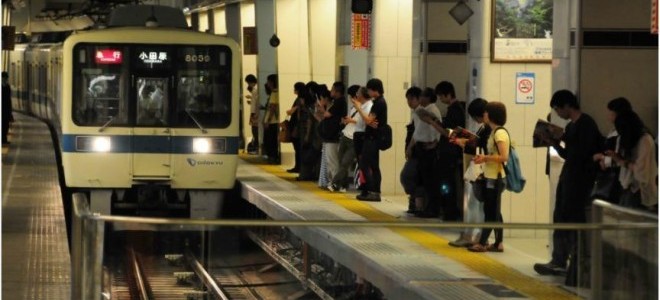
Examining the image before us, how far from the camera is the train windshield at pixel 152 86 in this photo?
17.4 metres

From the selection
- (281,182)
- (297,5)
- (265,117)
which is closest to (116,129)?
(281,182)

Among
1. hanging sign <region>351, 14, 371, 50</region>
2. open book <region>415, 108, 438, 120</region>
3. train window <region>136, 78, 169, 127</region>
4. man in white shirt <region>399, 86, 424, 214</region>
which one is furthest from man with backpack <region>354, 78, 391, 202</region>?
hanging sign <region>351, 14, 371, 50</region>

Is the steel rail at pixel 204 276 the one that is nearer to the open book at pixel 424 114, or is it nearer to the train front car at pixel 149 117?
the open book at pixel 424 114

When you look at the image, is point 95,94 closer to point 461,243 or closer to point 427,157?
point 427,157

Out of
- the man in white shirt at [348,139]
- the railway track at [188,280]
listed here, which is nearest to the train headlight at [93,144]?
the man in white shirt at [348,139]

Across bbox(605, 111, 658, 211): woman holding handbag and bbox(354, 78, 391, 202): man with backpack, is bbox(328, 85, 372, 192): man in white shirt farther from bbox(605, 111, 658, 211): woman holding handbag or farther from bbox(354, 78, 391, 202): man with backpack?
bbox(605, 111, 658, 211): woman holding handbag

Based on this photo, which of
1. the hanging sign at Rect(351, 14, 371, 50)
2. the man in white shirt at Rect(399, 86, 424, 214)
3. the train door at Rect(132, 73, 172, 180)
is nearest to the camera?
the man in white shirt at Rect(399, 86, 424, 214)

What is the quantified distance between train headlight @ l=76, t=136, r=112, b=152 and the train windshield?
0.59 feet

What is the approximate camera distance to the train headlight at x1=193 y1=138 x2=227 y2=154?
692 inches

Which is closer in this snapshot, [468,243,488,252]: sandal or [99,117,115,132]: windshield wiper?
[468,243,488,252]: sandal

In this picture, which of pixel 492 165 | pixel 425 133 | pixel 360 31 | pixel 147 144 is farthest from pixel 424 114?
pixel 360 31

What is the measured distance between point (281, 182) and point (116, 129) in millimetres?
3618

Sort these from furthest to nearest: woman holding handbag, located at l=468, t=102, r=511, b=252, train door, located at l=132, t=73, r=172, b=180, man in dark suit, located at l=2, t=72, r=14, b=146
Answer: man in dark suit, located at l=2, t=72, r=14, b=146
train door, located at l=132, t=73, r=172, b=180
woman holding handbag, located at l=468, t=102, r=511, b=252

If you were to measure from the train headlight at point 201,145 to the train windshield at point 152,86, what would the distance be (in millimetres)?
183
